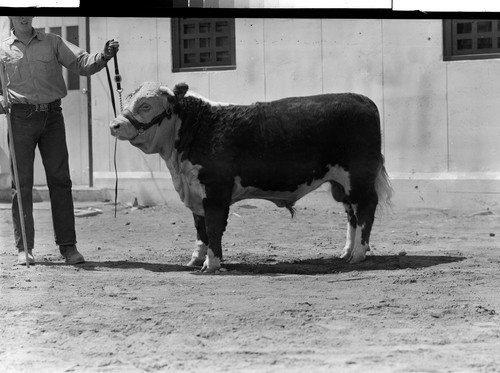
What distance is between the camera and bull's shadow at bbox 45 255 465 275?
7.85 metres

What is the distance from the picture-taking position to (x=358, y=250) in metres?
8.11

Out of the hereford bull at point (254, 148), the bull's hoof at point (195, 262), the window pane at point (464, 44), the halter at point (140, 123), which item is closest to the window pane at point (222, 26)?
the hereford bull at point (254, 148)

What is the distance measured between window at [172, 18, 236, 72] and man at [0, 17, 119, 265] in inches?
33.6

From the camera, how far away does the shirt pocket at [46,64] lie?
26.9ft

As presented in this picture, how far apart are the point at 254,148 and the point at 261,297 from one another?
4.95 ft

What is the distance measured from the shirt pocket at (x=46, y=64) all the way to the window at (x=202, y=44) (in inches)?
42.1

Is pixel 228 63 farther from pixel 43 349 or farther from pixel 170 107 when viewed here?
pixel 43 349

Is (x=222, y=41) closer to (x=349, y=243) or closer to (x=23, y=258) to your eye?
(x=349, y=243)

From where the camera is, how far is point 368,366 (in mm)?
5328

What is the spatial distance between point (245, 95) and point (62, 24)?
1549 millimetres

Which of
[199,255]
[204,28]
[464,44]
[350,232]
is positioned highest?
[204,28]

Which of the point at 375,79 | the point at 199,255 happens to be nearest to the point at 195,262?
the point at 199,255

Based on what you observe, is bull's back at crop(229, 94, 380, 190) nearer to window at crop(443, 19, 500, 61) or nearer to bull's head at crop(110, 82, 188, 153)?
bull's head at crop(110, 82, 188, 153)

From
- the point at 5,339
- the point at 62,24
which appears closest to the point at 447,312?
the point at 5,339
